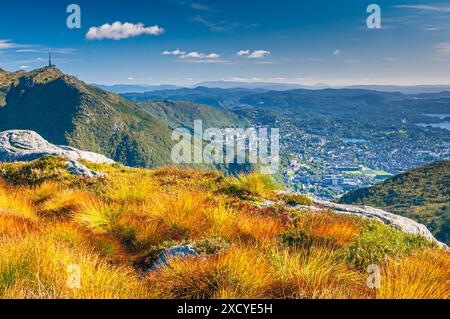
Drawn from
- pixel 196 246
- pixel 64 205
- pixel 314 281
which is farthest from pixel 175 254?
pixel 64 205

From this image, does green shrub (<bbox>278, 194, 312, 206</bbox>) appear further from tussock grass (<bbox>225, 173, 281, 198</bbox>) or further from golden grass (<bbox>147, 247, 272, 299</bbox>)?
golden grass (<bbox>147, 247, 272, 299</bbox>)

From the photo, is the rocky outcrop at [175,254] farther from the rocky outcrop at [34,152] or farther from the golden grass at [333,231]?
the rocky outcrop at [34,152]

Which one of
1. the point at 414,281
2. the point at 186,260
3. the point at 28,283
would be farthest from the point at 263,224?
the point at 28,283

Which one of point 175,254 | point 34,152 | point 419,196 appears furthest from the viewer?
point 419,196

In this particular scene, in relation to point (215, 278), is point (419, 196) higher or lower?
lower

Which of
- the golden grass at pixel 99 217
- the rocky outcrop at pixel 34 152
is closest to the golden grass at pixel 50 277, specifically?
the golden grass at pixel 99 217

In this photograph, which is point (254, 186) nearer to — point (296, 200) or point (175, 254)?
point (296, 200)
